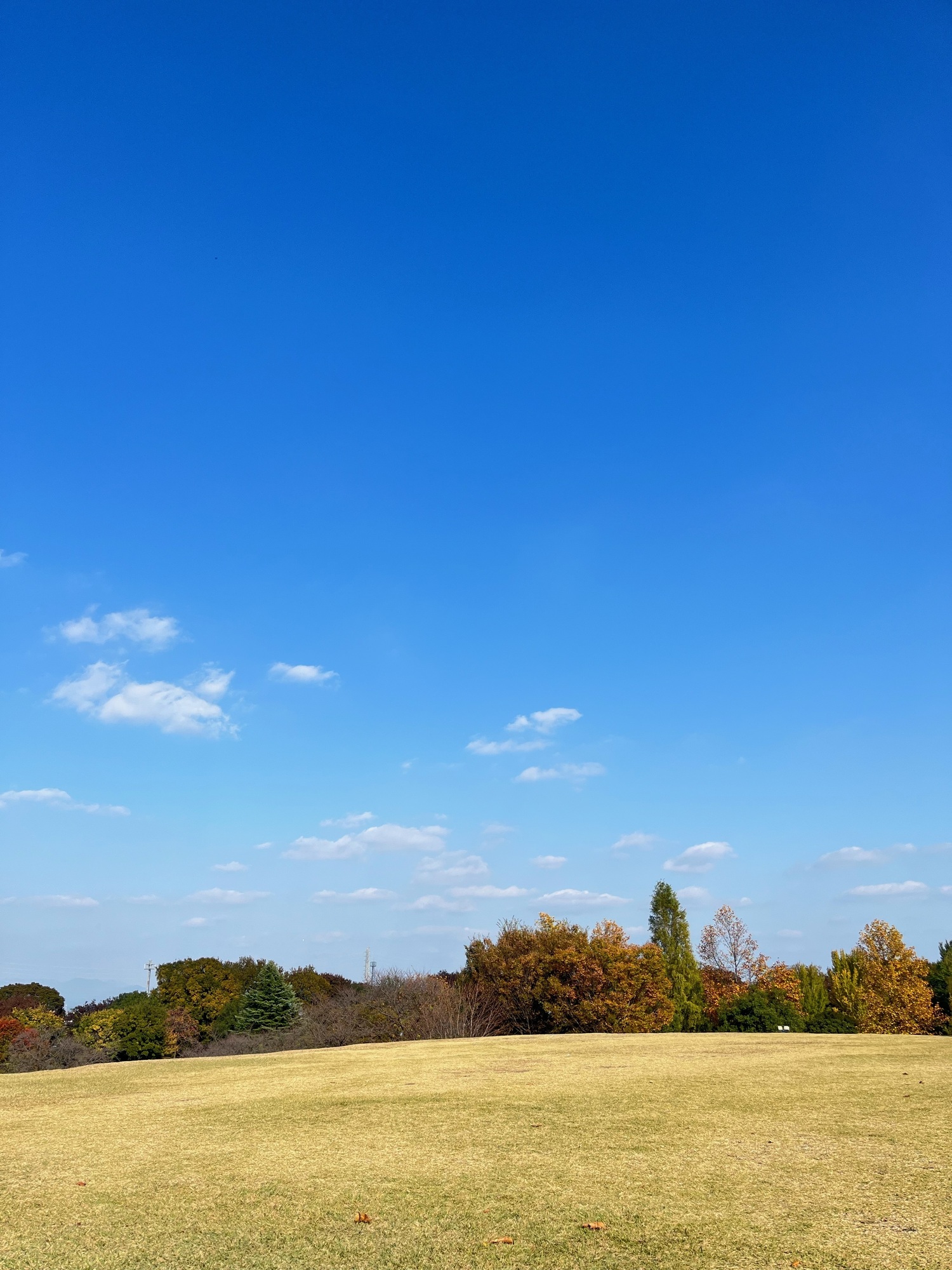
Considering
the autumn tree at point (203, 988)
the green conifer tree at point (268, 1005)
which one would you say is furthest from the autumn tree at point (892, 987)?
the autumn tree at point (203, 988)

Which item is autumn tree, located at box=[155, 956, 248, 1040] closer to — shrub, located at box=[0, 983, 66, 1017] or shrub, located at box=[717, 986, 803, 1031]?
shrub, located at box=[0, 983, 66, 1017]

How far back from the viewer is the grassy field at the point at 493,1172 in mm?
5785

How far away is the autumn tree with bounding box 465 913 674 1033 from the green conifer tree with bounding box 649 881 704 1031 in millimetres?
3755

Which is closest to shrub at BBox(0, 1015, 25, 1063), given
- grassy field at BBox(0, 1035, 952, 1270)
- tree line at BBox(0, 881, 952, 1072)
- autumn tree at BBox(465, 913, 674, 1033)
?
tree line at BBox(0, 881, 952, 1072)

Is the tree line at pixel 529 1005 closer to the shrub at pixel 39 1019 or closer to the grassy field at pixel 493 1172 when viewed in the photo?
the shrub at pixel 39 1019

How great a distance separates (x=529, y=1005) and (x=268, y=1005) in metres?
14.9

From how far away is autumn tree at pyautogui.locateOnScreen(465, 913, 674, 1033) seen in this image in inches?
1403

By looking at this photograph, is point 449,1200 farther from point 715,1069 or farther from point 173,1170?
point 715,1069

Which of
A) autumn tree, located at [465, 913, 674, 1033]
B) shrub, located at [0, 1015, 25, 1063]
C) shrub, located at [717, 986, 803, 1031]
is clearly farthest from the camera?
shrub, located at [0, 1015, 25, 1063]

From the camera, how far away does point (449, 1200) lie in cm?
688

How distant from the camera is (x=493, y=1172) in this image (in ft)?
25.6

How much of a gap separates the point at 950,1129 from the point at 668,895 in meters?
45.9

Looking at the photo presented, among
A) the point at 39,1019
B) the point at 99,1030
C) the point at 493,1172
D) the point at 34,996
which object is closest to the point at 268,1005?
the point at 99,1030

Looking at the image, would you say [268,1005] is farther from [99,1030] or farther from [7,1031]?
[7,1031]
